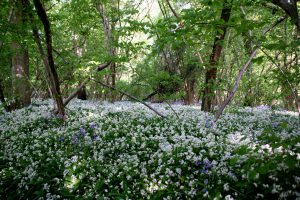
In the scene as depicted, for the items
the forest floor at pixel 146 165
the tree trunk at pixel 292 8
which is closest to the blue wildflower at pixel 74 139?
the forest floor at pixel 146 165

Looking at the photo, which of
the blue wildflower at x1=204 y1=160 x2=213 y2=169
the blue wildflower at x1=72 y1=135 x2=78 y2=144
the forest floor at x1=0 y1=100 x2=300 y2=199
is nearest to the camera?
the forest floor at x1=0 y1=100 x2=300 y2=199

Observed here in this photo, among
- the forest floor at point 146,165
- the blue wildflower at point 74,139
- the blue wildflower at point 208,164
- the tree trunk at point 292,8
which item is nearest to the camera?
the tree trunk at point 292,8

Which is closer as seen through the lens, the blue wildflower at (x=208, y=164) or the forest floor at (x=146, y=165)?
the forest floor at (x=146, y=165)

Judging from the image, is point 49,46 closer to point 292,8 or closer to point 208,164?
point 208,164

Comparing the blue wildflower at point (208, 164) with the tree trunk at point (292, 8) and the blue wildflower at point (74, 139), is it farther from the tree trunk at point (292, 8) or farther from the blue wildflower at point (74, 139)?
the blue wildflower at point (74, 139)

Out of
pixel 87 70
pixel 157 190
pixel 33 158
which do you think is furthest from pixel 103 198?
pixel 87 70

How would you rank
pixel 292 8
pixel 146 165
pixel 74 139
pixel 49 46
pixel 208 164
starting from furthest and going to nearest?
pixel 49 46 → pixel 74 139 → pixel 146 165 → pixel 208 164 → pixel 292 8

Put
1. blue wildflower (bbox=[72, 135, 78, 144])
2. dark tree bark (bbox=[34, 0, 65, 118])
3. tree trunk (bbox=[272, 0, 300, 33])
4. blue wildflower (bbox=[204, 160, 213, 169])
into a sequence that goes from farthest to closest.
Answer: blue wildflower (bbox=[72, 135, 78, 144]), dark tree bark (bbox=[34, 0, 65, 118]), blue wildflower (bbox=[204, 160, 213, 169]), tree trunk (bbox=[272, 0, 300, 33])

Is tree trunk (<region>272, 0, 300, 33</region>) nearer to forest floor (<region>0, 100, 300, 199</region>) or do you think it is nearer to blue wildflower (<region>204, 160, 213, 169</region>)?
forest floor (<region>0, 100, 300, 199</region>)

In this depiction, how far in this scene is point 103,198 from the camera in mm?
4629

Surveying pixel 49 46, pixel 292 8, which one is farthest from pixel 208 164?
pixel 49 46

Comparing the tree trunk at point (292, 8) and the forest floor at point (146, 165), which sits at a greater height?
the tree trunk at point (292, 8)

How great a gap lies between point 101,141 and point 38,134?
272cm

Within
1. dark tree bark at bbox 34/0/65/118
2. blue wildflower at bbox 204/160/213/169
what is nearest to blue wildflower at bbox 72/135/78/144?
dark tree bark at bbox 34/0/65/118
